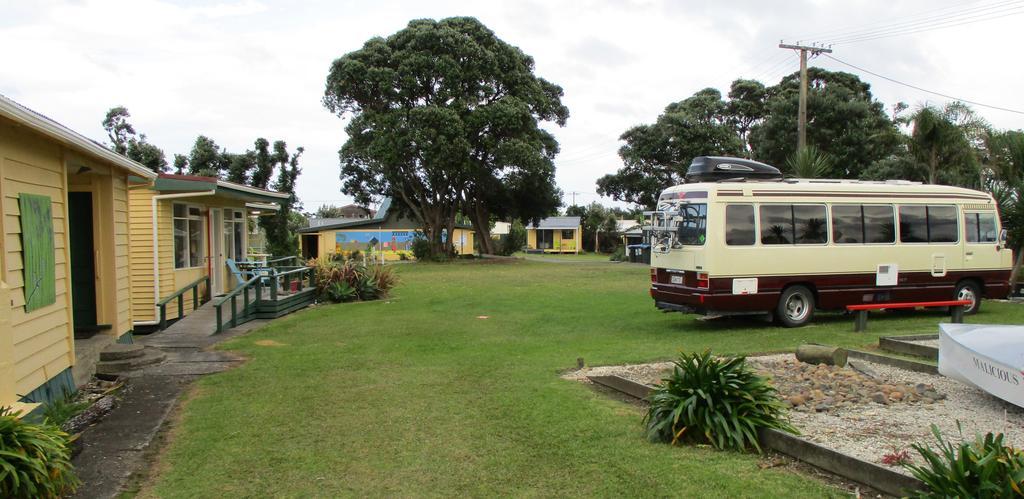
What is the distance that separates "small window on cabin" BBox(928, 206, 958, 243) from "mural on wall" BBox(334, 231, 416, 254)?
3799cm

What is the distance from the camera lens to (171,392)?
25.3 ft

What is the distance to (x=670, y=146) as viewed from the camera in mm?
40406

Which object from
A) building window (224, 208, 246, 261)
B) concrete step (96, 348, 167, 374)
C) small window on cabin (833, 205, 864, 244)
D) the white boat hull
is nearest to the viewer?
the white boat hull

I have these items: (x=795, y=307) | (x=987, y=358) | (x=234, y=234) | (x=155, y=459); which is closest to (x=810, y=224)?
(x=795, y=307)

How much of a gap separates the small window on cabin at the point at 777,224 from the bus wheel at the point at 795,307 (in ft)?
3.02

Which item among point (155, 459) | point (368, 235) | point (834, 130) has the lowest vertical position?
point (155, 459)

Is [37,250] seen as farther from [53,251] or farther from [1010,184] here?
[1010,184]

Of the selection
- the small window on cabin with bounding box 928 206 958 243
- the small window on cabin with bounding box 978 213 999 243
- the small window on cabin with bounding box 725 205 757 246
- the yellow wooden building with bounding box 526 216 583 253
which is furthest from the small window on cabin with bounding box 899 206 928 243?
the yellow wooden building with bounding box 526 216 583 253

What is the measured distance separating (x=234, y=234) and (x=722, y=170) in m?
12.7

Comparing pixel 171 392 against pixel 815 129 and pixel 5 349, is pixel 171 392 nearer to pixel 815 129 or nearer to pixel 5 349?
pixel 5 349

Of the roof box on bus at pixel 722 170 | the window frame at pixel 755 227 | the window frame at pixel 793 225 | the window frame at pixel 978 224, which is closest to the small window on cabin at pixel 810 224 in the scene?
the window frame at pixel 793 225

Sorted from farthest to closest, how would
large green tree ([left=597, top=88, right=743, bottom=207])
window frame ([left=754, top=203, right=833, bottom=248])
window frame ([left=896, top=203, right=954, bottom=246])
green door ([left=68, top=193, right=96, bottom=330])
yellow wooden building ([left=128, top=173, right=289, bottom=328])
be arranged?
1. large green tree ([left=597, top=88, right=743, bottom=207])
2. yellow wooden building ([left=128, top=173, right=289, bottom=328])
3. window frame ([left=896, top=203, right=954, bottom=246])
4. window frame ([left=754, top=203, right=833, bottom=248])
5. green door ([left=68, top=193, right=96, bottom=330])

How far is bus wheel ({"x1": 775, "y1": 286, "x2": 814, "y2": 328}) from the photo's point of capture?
1225 cm

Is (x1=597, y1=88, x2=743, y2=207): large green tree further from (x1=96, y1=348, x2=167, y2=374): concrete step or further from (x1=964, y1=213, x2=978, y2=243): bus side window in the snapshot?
(x1=96, y1=348, x2=167, y2=374): concrete step
